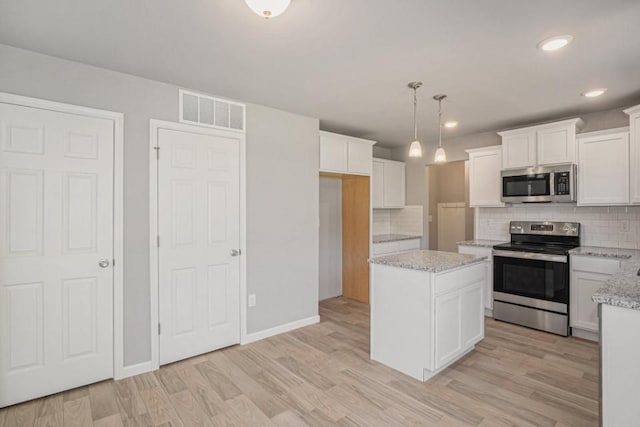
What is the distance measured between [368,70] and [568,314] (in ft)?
10.6

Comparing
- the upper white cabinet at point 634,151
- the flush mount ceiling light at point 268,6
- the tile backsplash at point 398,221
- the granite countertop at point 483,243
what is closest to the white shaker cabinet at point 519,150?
the upper white cabinet at point 634,151

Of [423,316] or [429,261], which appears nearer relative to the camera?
[423,316]

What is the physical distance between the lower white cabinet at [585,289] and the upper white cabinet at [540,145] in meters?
1.13

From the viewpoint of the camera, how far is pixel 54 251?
2396 millimetres

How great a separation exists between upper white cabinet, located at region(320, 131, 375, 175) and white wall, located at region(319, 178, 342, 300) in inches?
24.0

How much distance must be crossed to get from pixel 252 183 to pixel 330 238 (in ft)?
6.57

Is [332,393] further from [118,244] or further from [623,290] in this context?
[118,244]

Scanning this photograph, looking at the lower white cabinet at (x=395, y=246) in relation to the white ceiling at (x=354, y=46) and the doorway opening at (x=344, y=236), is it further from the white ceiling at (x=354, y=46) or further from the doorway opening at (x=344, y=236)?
the white ceiling at (x=354, y=46)

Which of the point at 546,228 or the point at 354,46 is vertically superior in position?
the point at 354,46

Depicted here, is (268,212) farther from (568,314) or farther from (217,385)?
(568,314)

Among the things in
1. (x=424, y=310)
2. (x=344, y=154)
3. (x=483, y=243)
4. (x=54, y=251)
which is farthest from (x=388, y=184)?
(x=54, y=251)

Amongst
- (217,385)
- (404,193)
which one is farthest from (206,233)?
(404,193)

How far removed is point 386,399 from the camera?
2342 millimetres

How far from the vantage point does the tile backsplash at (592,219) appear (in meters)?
3.56
